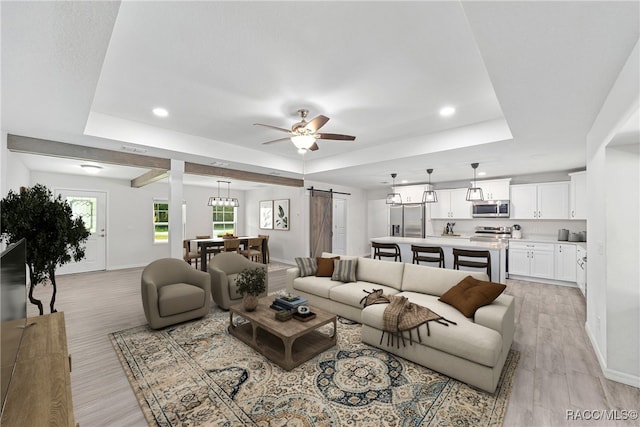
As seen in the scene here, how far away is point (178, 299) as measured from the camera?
336 centimetres

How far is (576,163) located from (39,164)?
10277 mm

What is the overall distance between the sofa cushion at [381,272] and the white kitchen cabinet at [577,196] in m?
4.28

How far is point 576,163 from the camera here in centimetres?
496

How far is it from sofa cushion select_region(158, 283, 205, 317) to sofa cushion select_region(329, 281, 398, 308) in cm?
177

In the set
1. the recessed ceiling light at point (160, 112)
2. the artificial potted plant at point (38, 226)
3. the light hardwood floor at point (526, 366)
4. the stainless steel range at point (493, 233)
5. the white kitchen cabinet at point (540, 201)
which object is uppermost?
the recessed ceiling light at point (160, 112)

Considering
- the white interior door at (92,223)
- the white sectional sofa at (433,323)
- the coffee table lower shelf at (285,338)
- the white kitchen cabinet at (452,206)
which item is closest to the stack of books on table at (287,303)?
the coffee table lower shelf at (285,338)

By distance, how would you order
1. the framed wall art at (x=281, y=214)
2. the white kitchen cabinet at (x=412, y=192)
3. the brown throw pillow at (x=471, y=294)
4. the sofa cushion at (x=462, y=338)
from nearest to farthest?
the sofa cushion at (x=462, y=338)
the brown throw pillow at (x=471, y=294)
the white kitchen cabinet at (x=412, y=192)
the framed wall art at (x=281, y=214)

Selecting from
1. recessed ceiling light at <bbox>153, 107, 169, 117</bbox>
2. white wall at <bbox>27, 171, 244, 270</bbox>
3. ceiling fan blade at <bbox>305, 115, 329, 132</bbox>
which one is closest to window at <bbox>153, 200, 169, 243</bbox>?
white wall at <bbox>27, 171, 244, 270</bbox>

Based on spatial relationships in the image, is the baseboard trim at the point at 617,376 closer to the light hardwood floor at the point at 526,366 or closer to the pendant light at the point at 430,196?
Answer: the light hardwood floor at the point at 526,366

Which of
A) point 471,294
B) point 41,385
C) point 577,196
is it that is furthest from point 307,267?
point 577,196

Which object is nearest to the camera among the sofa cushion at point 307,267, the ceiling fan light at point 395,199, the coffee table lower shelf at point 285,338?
the coffee table lower shelf at point 285,338

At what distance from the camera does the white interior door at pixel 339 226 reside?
8453mm

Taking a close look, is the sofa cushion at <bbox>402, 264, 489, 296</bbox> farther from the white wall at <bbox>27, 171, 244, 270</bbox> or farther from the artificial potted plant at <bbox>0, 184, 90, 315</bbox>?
the white wall at <bbox>27, 171, 244, 270</bbox>

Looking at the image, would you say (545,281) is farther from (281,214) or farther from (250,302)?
(281,214)
